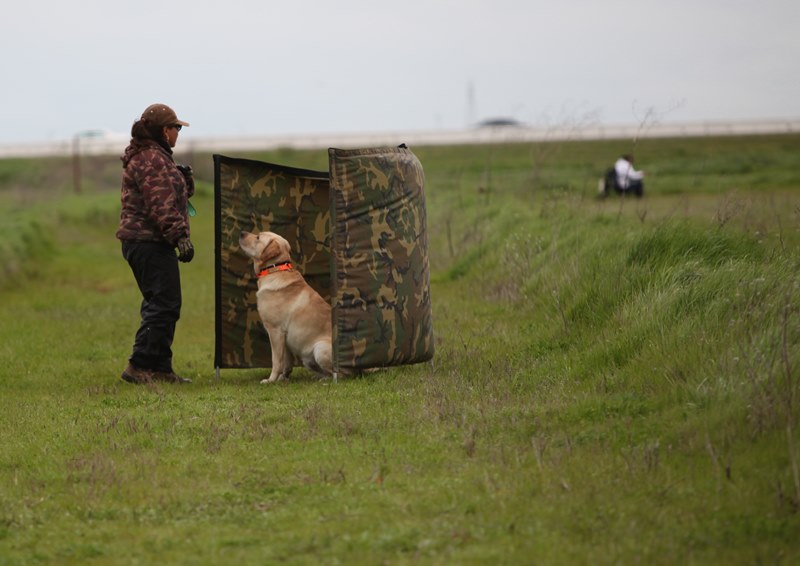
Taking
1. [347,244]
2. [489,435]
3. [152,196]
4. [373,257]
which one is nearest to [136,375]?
[152,196]

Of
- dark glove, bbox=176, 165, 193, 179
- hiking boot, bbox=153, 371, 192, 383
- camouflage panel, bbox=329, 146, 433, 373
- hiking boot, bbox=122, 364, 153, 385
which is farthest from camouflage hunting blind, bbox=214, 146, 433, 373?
hiking boot, bbox=122, 364, 153, 385

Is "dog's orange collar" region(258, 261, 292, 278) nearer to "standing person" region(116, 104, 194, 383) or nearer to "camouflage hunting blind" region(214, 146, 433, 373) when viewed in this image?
"camouflage hunting blind" region(214, 146, 433, 373)

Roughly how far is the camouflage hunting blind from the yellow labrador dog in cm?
42

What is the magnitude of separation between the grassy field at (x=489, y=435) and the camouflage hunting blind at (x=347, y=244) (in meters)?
0.31

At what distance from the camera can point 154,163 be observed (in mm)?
9625

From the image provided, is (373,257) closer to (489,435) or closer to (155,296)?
(155,296)

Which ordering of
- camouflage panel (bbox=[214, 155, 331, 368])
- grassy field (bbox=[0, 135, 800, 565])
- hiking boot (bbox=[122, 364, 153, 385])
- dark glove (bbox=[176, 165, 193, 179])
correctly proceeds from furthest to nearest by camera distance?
camouflage panel (bbox=[214, 155, 331, 368]) < dark glove (bbox=[176, 165, 193, 179]) < hiking boot (bbox=[122, 364, 153, 385]) < grassy field (bbox=[0, 135, 800, 565])

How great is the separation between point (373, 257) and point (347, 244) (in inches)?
9.4

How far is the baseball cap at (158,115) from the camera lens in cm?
970

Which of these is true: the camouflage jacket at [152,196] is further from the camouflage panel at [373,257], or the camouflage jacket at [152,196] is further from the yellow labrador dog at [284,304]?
the camouflage panel at [373,257]

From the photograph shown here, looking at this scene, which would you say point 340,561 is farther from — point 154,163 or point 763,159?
point 763,159

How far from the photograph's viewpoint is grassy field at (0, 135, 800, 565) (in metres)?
5.41

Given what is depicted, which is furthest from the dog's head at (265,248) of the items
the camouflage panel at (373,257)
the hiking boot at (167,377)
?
the hiking boot at (167,377)

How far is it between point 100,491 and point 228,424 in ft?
5.26
